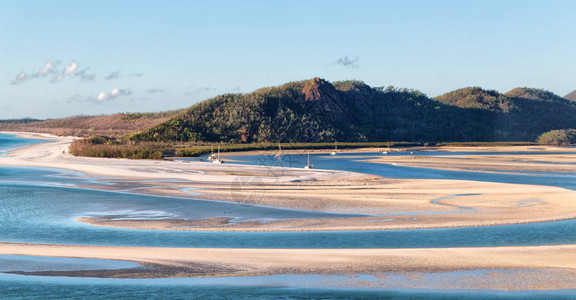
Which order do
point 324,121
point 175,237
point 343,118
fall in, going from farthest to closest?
point 343,118 → point 324,121 → point 175,237

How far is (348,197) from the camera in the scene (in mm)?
31219

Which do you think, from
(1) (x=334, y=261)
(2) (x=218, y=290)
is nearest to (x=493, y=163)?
(1) (x=334, y=261)

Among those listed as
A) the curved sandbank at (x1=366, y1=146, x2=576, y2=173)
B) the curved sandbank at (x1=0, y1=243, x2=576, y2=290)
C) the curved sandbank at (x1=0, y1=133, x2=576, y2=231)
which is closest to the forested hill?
the curved sandbank at (x1=366, y1=146, x2=576, y2=173)

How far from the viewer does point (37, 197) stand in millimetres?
32500

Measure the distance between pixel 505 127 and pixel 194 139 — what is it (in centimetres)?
11326

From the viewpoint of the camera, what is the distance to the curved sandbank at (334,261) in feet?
49.4

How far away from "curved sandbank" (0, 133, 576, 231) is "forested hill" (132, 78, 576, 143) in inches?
2496

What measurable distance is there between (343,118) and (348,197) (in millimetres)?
121826

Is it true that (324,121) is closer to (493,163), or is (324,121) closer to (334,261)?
(493,163)

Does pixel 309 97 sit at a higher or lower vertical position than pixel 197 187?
higher

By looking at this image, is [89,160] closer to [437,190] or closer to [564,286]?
[437,190]

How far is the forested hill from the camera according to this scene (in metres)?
124

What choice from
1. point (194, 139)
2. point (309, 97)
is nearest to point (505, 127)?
point (309, 97)

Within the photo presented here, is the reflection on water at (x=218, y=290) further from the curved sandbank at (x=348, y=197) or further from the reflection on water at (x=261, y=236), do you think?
the curved sandbank at (x=348, y=197)
